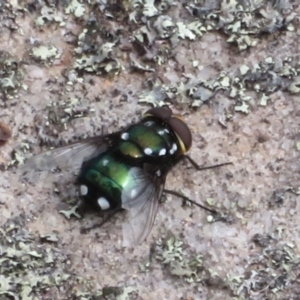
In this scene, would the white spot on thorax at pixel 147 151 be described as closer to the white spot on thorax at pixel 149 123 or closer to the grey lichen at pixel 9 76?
the white spot on thorax at pixel 149 123

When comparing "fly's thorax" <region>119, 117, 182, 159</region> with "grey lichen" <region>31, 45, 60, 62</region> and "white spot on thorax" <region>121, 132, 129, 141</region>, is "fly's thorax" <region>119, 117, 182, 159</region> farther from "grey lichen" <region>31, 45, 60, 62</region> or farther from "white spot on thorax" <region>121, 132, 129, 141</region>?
"grey lichen" <region>31, 45, 60, 62</region>

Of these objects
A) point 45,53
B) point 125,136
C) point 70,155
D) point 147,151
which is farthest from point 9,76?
point 147,151

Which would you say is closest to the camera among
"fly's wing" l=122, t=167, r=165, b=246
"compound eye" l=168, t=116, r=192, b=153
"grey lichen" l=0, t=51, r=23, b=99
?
"fly's wing" l=122, t=167, r=165, b=246

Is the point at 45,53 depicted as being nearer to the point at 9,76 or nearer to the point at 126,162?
the point at 9,76

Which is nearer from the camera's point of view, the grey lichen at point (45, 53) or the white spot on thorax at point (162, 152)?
the white spot on thorax at point (162, 152)

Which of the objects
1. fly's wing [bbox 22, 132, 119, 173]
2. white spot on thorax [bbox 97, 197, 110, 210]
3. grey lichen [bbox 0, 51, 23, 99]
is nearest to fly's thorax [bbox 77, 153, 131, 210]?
white spot on thorax [bbox 97, 197, 110, 210]

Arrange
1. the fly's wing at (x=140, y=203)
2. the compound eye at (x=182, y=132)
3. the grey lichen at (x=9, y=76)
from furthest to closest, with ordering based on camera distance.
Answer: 1. the grey lichen at (x=9, y=76)
2. the compound eye at (x=182, y=132)
3. the fly's wing at (x=140, y=203)

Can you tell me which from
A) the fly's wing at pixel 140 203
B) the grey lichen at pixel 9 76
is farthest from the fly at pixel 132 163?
the grey lichen at pixel 9 76

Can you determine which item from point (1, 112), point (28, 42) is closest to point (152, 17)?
point (28, 42)
